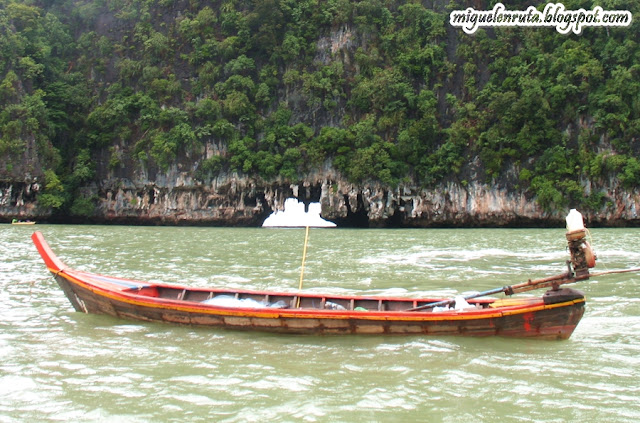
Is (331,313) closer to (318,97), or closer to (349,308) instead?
(349,308)

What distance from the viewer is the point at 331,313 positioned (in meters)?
7.52

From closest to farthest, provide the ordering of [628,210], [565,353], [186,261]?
[565,353] < [186,261] < [628,210]

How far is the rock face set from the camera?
120 ft

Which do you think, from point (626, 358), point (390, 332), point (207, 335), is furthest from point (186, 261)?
point (626, 358)

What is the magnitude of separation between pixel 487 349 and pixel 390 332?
1277 mm

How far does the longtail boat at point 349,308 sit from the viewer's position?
23.4 ft

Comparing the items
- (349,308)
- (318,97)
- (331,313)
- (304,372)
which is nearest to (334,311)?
(331,313)

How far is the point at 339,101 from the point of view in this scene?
42281 millimetres

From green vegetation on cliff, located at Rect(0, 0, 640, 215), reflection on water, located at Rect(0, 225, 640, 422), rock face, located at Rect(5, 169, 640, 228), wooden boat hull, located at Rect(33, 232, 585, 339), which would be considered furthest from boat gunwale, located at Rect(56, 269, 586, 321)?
rock face, located at Rect(5, 169, 640, 228)

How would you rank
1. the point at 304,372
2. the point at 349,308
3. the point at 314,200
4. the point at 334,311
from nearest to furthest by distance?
the point at 304,372 < the point at 334,311 < the point at 349,308 < the point at 314,200

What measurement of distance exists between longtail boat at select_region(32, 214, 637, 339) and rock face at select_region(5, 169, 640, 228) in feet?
99.2

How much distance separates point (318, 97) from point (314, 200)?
8057mm

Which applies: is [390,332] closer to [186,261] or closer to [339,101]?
[186,261]

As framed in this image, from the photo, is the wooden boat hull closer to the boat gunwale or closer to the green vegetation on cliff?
the boat gunwale
